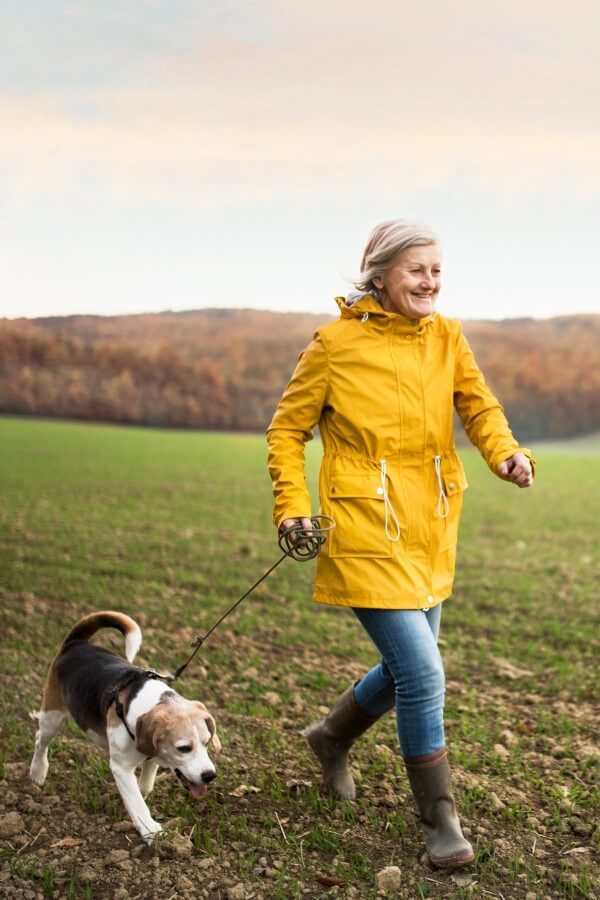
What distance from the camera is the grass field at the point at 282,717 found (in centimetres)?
353

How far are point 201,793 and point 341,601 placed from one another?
798mm

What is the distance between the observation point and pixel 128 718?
348 centimetres

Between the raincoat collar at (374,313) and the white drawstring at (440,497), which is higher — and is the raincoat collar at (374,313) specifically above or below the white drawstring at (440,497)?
above

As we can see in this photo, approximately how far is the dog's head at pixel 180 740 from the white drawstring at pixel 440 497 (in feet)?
3.62

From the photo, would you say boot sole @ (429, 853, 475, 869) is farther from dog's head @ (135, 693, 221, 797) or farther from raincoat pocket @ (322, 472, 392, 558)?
raincoat pocket @ (322, 472, 392, 558)

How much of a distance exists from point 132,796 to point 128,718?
335mm

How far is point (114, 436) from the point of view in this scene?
21.4 meters

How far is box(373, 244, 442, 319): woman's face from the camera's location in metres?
3.59

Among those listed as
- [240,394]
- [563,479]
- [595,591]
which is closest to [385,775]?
[595,591]

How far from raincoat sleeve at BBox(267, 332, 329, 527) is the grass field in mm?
1232

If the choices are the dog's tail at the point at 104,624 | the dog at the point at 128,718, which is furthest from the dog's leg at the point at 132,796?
the dog's tail at the point at 104,624

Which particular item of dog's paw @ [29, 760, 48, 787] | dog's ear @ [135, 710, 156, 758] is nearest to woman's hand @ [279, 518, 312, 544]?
dog's ear @ [135, 710, 156, 758]

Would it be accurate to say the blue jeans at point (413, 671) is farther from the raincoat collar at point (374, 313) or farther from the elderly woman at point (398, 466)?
the raincoat collar at point (374, 313)

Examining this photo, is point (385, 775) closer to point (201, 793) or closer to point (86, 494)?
point (201, 793)
